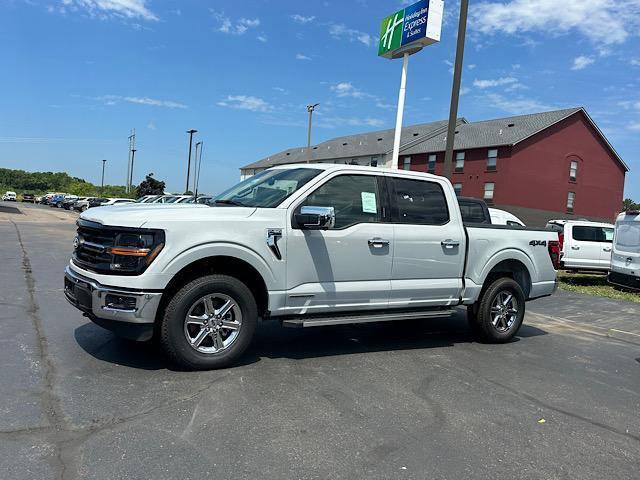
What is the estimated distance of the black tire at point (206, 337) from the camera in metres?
4.55

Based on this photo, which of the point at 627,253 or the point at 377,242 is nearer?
the point at 377,242

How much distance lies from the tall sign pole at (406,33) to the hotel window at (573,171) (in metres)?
35.0

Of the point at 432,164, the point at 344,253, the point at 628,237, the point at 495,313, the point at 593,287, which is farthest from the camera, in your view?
the point at 432,164

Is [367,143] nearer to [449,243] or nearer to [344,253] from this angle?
[449,243]

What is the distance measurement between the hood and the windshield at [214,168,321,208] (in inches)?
13.5

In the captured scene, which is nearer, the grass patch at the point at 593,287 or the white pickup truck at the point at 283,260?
the white pickup truck at the point at 283,260

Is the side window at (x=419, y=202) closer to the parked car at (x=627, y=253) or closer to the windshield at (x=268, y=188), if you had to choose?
the windshield at (x=268, y=188)

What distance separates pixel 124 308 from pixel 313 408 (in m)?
1.78

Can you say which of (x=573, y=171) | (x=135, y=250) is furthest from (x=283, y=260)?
(x=573, y=171)

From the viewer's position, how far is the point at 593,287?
48.8ft

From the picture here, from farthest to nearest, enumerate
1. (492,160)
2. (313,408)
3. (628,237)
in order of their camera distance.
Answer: (492,160)
(628,237)
(313,408)

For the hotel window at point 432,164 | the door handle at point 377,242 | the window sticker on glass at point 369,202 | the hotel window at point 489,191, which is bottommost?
the door handle at point 377,242

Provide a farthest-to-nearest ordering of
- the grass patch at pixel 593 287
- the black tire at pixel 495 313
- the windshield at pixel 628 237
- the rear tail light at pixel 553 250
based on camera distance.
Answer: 1. the grass patch at pixel 593 287
2. the windshield at pixel 628 237
3. the rear tail light at pixel 553 250
4. the black tire at pixel 495 313

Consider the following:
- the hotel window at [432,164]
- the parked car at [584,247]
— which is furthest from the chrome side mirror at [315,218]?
the hotel window at [432,164]
